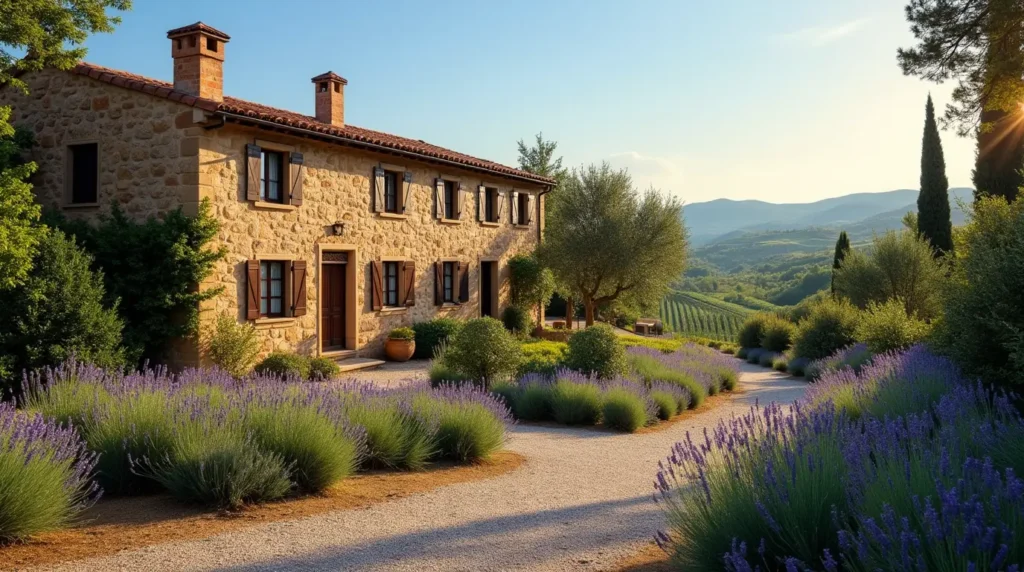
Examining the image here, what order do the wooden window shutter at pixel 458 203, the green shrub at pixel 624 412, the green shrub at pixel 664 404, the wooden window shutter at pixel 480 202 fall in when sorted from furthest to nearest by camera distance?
the wooden window shutter at pixel 480 202
the wooden window shutter at pixel 458 203
the green shrub at pixel 664 404
the green shrub at pixel 624 412

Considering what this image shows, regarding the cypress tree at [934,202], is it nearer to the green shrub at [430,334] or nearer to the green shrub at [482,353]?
the green shrub at [430,334]

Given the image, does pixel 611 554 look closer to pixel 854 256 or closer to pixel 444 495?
pixel 444 495

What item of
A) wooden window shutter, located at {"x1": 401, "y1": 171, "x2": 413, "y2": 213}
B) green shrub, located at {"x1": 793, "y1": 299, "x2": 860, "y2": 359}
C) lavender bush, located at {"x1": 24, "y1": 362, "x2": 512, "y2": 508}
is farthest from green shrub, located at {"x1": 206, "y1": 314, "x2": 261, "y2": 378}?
green shrub, located at {"x1": 793, "y1": 299, "x2": 860, "y2": 359}

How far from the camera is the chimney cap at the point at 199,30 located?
13148 millimetres

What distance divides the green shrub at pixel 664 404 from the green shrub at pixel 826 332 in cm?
929

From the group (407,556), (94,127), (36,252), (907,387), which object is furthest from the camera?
(94,127)

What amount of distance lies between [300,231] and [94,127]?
419 centimetres

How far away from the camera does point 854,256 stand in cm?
2409

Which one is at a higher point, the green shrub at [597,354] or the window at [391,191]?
the window at [391,191]

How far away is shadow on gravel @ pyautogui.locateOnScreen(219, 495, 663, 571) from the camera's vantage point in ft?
13.3

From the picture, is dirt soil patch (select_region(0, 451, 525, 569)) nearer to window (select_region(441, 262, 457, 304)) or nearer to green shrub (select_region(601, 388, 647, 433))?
green shrub (select_region(601, 388, 647, 433))

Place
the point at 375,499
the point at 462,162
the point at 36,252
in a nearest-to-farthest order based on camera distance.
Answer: the point at 375,499 → the point at 36,252 → the point at 462,162

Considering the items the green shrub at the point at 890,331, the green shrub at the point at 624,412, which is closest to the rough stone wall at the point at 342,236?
the green shrub at the point at 624,412

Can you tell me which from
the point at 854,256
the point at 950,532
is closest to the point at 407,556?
the point at 950,532
